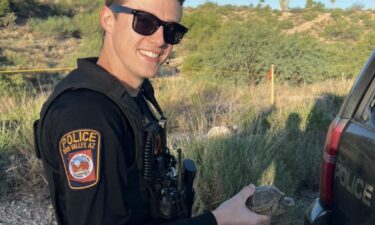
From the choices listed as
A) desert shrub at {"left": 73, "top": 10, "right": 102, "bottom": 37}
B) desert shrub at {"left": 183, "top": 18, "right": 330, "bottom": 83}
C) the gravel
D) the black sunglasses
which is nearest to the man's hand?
the black sunglasses

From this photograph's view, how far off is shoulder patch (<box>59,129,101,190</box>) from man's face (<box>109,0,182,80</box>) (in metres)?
0.41

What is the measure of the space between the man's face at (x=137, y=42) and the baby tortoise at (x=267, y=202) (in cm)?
55

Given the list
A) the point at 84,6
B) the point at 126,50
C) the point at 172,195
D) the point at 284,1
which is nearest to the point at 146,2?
the point at 126,50

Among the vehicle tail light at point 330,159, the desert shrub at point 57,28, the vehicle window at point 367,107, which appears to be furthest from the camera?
the desert shrub at point 57,28

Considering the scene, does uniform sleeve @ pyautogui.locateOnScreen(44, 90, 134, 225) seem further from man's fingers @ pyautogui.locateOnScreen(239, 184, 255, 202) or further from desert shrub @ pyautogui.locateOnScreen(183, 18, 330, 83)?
desert shrub @ pyautogui.locateOnScreen(183, 18, 330, 83)

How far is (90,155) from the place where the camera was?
142 cm

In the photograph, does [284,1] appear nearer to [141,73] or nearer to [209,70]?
[209,70]

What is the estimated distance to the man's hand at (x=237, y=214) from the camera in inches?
65.7

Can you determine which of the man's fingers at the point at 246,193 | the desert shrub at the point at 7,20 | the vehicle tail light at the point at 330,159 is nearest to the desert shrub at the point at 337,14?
the desert shrub at the point at 7,20

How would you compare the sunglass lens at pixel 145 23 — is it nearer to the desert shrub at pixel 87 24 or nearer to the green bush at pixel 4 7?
the desert shrub at pixel 87 24

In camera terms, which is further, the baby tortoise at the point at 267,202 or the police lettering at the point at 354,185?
the police lettering at the point at 354,185

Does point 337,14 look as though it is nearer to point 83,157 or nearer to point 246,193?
point 246,193

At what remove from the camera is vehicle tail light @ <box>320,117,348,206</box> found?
8.14ft

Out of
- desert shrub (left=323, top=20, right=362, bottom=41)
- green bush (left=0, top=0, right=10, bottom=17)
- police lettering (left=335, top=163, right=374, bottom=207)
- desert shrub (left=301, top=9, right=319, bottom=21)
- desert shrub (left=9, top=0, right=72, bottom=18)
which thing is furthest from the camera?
desert shrub (left=301, top=9, right=319, bottom=21)
